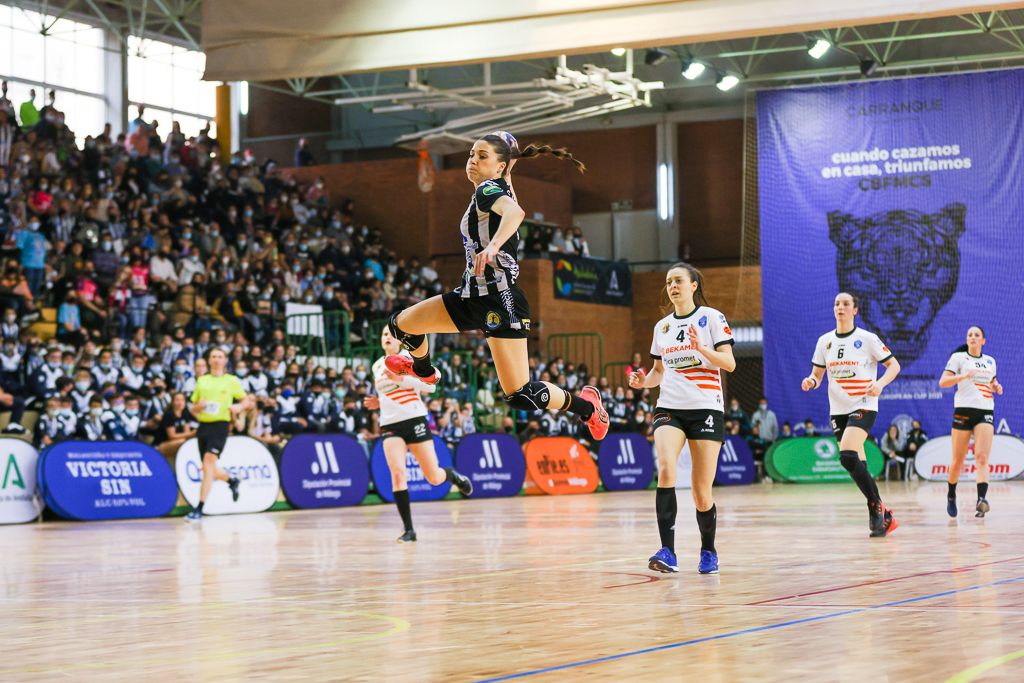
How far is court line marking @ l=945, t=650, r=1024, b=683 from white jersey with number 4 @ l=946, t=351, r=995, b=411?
401 inches

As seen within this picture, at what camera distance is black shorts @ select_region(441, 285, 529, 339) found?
795 centimetres

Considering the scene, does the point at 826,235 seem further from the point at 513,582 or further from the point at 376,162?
the point at 513,582

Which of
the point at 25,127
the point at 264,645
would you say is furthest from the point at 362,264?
the point at 264,645

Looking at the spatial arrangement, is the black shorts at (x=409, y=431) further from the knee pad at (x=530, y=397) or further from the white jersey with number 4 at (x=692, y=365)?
the knee pad at (x=530, y=397)

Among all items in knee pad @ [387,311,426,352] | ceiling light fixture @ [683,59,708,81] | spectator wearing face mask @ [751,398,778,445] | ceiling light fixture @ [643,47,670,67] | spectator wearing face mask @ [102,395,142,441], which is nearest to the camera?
knee pad @ [387,311,426,352]

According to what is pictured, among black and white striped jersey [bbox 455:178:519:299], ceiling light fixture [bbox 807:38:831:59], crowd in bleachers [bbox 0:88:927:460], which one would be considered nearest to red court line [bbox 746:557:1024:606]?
black and white striped jersey [bbox 455:178:519:299]

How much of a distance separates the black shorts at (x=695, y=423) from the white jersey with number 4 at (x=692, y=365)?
3 centimetres

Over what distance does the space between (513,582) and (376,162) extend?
32672mm

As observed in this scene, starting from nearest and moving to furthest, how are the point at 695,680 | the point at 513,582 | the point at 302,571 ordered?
the point at 695,680 → the point at 513,582 → the point at 302,571

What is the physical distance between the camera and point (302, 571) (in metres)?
9.72

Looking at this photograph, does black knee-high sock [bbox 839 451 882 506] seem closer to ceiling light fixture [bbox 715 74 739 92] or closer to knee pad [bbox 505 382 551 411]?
knee pad [bbox 505 382 551 411]

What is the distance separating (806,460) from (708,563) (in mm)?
21238

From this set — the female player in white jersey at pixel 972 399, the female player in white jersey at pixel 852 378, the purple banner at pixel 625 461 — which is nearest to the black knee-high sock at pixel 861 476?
the female player in white jersey at pixel 852 378

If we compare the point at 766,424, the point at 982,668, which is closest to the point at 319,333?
the point at 766,424
